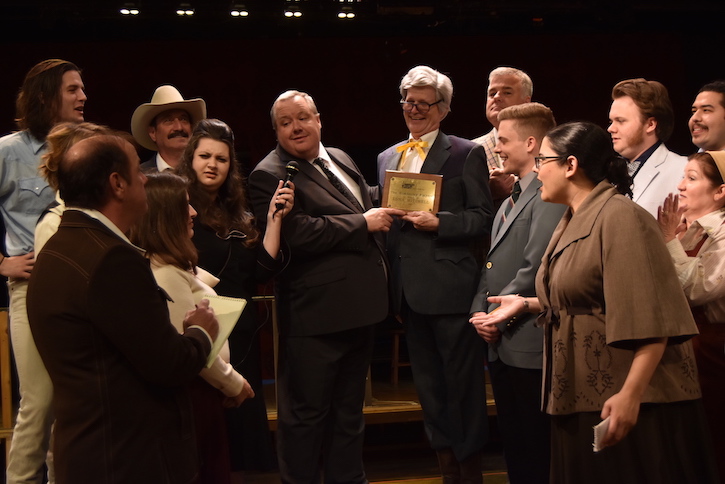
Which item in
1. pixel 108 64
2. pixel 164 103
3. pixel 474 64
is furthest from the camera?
pixel 474 64

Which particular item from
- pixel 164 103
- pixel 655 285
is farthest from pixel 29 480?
pixel 655 285

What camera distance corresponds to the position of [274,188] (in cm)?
333

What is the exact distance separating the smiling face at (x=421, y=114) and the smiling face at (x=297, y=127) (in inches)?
17.7

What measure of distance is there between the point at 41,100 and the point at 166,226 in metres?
1.23

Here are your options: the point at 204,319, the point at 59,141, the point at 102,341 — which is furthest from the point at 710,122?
the point at 102,341

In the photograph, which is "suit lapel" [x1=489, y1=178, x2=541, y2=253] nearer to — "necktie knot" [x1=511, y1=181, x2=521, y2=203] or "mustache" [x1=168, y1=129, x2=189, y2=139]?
"necktie knot" [x1=511, y1=181, x2=521, y2=203]

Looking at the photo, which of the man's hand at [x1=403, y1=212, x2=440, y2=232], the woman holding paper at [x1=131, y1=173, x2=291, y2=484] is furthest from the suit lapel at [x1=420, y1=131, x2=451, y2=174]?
the woman holding paper at [x1=131, y1=173, x2=291, y2=484]

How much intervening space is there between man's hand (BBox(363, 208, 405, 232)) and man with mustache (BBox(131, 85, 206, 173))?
36.4 inches

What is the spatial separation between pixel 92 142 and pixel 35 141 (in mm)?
1434

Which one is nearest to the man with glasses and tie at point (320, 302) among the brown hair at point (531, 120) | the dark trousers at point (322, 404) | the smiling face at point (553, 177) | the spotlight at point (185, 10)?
the dark trousers at point (322, 404)

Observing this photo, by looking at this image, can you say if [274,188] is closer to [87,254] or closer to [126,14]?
[87,254]

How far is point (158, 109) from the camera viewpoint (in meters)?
3.64

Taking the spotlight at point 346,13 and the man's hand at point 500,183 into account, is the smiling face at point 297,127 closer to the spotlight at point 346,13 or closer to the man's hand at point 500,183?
the man's hand at point 500,183

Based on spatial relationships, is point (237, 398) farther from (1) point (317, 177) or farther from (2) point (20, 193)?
(2) point (20, 193)
